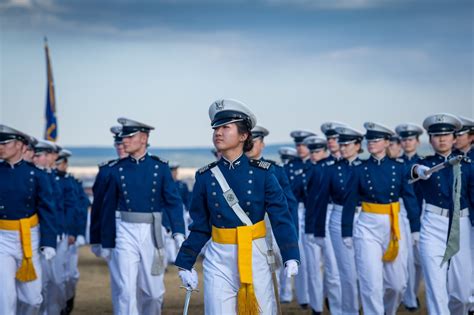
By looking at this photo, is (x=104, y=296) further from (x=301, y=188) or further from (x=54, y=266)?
(x=301, y=188)

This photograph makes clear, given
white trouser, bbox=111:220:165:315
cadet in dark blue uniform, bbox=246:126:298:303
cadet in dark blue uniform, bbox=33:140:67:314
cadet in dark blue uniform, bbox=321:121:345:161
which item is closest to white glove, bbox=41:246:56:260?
white trouser, bbox=111:220:165:315

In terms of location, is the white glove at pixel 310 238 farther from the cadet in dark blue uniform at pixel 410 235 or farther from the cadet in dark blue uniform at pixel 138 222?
the cadet in dark blue uniform at pixel 138 222

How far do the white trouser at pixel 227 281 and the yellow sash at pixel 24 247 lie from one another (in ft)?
11.0

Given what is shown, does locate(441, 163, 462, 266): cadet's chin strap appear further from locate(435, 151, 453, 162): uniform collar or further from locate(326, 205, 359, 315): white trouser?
locate(326, 205, 359, 315): white trouser

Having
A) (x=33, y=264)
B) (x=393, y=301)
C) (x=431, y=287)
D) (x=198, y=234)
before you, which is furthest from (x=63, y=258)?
(x=198, y=234)

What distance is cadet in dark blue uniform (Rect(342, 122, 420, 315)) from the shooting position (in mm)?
10992

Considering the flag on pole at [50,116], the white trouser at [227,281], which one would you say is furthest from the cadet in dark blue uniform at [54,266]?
the flag on pole at [50,116]

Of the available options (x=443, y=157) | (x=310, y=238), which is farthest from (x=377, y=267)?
(x=310, y=238)

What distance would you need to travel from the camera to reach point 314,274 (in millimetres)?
13656

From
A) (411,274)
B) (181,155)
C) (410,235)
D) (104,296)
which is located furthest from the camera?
(181,155)

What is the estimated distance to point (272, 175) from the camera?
24.2ft

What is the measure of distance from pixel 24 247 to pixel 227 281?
3.53 m

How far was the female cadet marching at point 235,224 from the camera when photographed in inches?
280

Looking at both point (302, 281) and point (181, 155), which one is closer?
point (302, 281)
